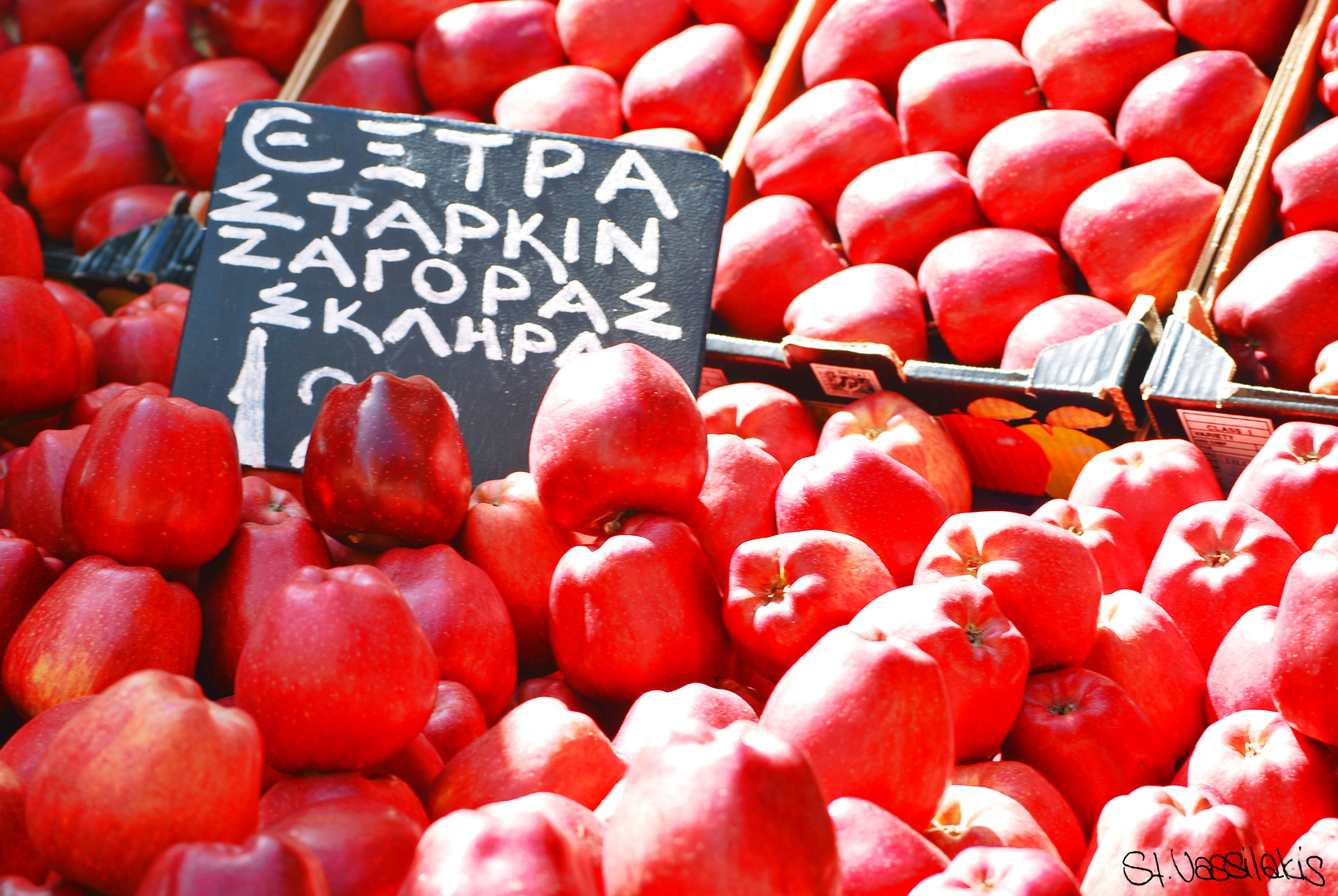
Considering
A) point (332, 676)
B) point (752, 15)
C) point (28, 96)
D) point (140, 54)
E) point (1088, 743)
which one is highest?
point (752, 15)

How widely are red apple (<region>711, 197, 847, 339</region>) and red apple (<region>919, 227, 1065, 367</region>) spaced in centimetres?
24

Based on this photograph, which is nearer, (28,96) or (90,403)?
(90,403)

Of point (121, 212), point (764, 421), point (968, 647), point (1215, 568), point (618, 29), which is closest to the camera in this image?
point (968, 647)

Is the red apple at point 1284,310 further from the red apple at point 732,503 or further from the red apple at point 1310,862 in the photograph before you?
the red apple at point 1310,862

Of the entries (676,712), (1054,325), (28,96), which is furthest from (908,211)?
(28,96)

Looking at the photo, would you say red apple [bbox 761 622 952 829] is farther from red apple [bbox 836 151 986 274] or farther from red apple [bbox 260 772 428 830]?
red apple [bbox 836 151 986 274]

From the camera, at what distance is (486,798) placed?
3.09ft

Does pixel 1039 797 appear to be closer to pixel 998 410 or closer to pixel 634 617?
pixel 634 617

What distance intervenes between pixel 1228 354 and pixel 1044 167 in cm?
54

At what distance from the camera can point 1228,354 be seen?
5.74 feet

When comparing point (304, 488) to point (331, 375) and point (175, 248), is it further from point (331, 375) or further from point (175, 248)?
point (175, 248)

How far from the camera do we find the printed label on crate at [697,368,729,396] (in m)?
2.02

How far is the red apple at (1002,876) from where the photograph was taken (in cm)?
75

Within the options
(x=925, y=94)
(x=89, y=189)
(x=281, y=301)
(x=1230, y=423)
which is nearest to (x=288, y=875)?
(x=281, y=301)
